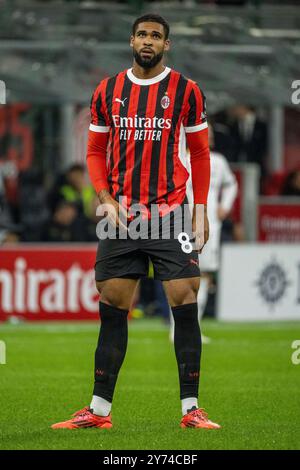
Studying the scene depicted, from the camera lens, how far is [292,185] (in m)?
17.4

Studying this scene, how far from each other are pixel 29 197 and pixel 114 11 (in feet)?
9.46

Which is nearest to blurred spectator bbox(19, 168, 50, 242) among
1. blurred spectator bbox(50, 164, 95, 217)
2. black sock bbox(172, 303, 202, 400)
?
blurred spectator bbox(50, 164, 95, 217)

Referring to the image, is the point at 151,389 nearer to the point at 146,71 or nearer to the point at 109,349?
the point at 109,349

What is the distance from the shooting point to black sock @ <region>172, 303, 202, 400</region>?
7117mm

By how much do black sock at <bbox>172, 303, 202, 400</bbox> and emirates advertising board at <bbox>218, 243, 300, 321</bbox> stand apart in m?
7.61

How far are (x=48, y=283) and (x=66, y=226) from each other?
1702mm

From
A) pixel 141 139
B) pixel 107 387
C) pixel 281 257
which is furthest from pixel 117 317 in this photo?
pixel 281 257

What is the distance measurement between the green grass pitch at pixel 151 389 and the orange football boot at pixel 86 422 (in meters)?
0.08

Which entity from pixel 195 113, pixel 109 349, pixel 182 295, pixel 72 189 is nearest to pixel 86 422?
pixel 109 349

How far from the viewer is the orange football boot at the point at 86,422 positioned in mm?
7094

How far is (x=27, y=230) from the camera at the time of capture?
1658 cm

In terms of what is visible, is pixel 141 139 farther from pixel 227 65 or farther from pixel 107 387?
pixel 227 65

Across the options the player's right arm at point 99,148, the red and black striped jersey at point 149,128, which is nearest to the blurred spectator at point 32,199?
the player's right arm at point 99,148

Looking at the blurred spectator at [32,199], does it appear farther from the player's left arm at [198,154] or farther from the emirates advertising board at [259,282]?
the player's left arm at [198,154]
